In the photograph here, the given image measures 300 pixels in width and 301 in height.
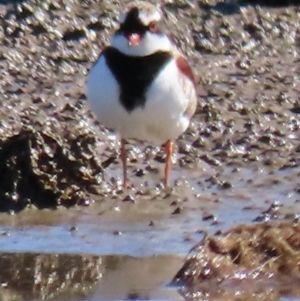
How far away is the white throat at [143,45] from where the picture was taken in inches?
306

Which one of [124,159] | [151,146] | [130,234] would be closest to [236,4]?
[151,146]

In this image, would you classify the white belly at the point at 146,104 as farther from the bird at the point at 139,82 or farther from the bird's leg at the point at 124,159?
the bird's leg at the point at 124,159

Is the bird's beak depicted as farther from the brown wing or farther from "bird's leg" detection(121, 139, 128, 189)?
"bird's leg" detection(121, 139, 128, 189)

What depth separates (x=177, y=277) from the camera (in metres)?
6.23

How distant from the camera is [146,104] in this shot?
7.71 m

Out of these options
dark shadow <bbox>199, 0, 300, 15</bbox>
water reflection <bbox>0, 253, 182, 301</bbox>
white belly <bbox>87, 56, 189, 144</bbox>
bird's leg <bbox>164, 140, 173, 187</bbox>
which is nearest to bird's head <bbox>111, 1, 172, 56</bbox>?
white belly <bbox>87, 56, 189, 144</bbox>

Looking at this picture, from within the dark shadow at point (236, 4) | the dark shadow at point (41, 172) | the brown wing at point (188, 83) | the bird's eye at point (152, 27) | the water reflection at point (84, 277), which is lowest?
the water reflection at point (84, 277)

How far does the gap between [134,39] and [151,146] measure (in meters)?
1.22

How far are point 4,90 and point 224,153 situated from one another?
1.84m

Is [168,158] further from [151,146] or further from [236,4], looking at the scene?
[236,4]

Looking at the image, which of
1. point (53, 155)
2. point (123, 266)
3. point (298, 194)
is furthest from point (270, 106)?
point (123, 266)

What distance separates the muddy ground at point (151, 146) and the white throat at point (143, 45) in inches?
23.9

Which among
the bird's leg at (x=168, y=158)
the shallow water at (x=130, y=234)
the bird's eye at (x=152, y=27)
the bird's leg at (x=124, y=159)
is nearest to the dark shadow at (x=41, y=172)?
the shallow water at (x=130, y=234)

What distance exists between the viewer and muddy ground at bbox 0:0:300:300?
292 inches
